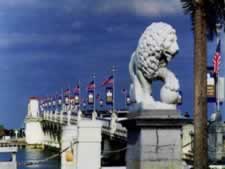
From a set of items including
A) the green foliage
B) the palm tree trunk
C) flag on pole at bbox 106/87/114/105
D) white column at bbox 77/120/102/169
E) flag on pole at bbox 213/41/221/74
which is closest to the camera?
white column at bbox 77/120/102/169

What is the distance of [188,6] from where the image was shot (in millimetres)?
20859

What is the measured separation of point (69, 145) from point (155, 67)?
13.4 feet

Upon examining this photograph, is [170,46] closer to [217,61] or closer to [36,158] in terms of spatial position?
[217,61]

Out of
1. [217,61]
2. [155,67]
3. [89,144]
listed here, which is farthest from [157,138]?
[217,61]

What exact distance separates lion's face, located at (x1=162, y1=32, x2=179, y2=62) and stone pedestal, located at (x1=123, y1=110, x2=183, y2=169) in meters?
1.03

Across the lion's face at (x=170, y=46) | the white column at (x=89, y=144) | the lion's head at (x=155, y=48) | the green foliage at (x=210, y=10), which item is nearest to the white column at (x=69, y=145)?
the white column at (x=89, y=144)

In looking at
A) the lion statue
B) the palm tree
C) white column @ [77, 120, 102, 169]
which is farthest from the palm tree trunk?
the lion statue

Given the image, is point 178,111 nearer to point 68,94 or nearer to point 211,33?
point 211,33

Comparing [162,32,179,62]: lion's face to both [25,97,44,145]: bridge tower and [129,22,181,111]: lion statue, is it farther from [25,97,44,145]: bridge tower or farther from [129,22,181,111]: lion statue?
[25,97,44,145]: bridge tower

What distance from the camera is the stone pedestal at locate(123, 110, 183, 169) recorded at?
13.4 metres

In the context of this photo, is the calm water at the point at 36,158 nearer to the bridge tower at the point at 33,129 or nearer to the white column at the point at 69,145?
the white column at the point at 69,145

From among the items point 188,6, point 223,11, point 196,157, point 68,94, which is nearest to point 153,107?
point 196,157

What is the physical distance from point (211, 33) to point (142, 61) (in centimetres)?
1082

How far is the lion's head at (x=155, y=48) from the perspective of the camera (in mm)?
13383
